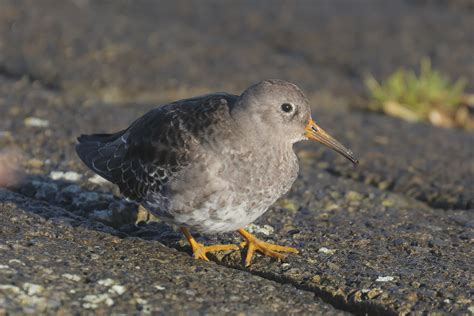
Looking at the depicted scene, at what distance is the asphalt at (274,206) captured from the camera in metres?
3.92

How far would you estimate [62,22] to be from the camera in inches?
362

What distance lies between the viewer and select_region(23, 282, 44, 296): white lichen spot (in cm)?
355

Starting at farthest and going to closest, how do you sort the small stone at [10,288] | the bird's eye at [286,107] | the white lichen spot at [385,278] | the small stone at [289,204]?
the small stone at [289,204], the bird's eye at [286,107], the white lichen spot at [385,278], the small stone at [10,288]

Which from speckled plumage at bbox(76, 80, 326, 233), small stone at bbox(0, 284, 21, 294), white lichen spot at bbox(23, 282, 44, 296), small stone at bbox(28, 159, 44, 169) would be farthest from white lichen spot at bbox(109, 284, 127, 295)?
small stone at bbox(28, 159, 44, 169)

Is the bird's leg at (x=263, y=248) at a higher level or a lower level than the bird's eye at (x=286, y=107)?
lower

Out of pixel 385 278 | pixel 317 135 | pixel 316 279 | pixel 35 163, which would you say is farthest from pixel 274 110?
pixel 35 163

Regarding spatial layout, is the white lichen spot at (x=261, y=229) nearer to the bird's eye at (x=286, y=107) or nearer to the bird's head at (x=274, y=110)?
the bird's head at (x=274, y=110)

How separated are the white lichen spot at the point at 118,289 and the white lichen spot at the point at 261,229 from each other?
1442 mm

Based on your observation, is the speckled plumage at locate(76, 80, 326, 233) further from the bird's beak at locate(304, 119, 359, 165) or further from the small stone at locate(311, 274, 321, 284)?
the small stone at locate(311, 274, 321, 284)

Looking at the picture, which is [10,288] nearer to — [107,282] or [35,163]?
[107,282]

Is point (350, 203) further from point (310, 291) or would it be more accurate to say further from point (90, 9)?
point (90, 9)

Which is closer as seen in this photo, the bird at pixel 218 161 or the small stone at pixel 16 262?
the small stone at pixel 16 262

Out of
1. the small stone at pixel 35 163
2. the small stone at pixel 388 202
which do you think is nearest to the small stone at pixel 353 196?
the small stone at pixel 388 202

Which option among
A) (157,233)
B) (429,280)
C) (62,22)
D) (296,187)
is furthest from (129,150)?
(62,22)
